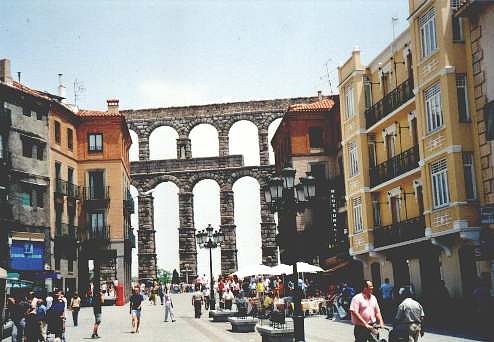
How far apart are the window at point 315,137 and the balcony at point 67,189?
1659 centimetres

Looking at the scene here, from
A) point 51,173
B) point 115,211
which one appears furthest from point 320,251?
point 51,173

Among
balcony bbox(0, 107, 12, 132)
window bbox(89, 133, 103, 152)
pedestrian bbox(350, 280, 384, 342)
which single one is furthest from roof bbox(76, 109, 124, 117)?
pedestrian bbox(350, 280, 384, 342)

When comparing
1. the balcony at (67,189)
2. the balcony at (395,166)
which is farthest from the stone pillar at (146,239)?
the balcony at (395,166)

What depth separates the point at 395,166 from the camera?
31625 millimetres

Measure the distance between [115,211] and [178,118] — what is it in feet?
71.4

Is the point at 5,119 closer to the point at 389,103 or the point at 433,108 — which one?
the point at 389,103

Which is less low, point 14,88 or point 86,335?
point 14,88

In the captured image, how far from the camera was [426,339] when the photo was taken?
19.5 metres

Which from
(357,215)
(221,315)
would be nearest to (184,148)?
(357,215)

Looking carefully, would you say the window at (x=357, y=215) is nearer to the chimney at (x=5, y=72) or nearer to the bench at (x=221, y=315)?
the bench at (x=221, y=315)

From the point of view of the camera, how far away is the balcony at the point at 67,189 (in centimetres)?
4524

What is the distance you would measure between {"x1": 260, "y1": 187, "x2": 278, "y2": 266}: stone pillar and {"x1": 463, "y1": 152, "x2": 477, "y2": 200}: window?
139 feet

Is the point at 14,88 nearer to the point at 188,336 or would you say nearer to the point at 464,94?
the point at 188,336

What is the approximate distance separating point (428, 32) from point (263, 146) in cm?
4250
